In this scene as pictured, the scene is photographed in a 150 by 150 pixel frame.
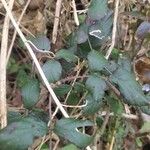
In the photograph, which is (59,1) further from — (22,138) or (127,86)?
(22,138)

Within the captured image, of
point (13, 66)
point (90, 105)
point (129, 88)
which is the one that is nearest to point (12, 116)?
point (90, 105)

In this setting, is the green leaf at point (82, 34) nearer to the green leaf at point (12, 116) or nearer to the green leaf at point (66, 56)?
the green leaf at point (66, 56)

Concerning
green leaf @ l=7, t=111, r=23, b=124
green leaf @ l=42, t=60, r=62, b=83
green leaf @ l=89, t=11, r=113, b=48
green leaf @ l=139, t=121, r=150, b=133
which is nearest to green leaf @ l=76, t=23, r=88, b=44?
green leaf @ l=89, t=11, r=113, b=48

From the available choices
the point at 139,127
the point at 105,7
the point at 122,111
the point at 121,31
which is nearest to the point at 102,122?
the point at 122,111

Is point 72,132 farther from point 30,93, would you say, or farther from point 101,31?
point 101,31

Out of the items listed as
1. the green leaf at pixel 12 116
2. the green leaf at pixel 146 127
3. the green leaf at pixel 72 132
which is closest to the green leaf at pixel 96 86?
the green leaf at pixel 72 132
